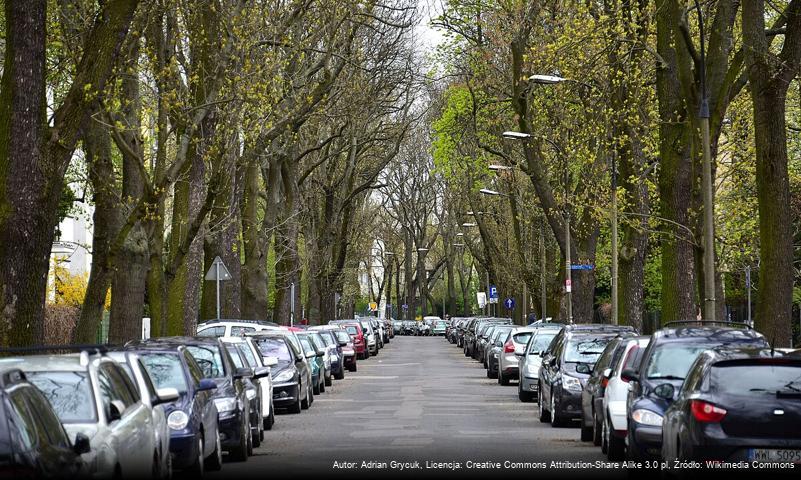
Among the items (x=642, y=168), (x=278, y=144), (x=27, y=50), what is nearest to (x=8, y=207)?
(x=27, y=50)

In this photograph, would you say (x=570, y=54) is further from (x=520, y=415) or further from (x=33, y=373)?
(x=33, y=373)

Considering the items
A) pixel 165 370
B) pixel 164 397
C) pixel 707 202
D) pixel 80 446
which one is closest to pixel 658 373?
pixel 165 370

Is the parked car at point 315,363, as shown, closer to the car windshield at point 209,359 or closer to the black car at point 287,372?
the black car at point 287,372

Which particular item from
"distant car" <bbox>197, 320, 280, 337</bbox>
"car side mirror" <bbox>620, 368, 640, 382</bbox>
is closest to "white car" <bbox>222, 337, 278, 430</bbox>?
"car side mirror" <bbox>620, 368, 640, 382</bbox>

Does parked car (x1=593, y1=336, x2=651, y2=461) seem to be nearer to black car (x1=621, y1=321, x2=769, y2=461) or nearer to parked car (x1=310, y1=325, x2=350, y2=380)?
black car (x1=621, y1=321, x2=769, y2=461)

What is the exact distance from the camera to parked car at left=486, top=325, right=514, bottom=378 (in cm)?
4072

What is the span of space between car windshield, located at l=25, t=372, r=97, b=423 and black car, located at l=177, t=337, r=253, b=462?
573 cm

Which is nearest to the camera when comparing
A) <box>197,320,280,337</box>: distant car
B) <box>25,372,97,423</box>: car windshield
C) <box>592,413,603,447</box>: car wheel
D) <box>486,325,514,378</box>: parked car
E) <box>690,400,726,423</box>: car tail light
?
<box>25,372,97,423</box>: car windshield

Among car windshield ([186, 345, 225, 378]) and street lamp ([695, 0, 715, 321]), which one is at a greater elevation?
street lamp ([695, 0, 715, 321])

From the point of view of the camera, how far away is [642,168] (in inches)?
1441

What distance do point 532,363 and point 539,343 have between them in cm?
91

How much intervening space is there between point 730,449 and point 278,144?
35.5 meters

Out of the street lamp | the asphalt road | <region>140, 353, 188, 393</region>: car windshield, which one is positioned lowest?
the asphalt road

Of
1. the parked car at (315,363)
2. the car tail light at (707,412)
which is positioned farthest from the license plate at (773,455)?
the parked car at (315,363)
